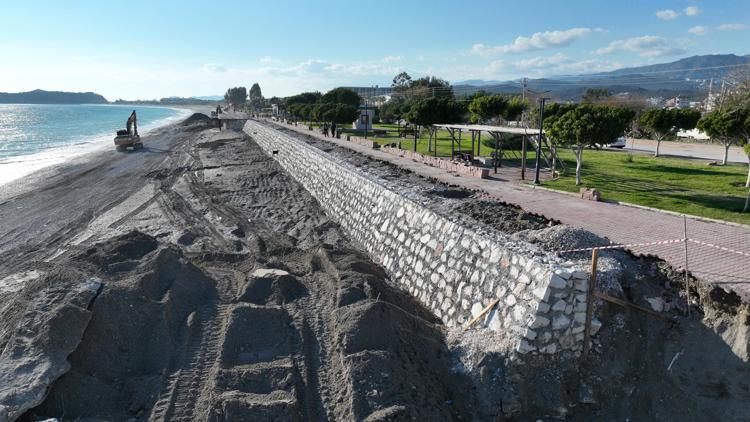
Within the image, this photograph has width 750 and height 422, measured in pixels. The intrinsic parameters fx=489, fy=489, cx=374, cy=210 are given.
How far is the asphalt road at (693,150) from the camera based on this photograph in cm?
2960

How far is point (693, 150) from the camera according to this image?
3422 centimetres

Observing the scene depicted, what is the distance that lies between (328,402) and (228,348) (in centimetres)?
164

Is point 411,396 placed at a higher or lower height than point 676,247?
lower

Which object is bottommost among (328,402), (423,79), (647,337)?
(328,402)

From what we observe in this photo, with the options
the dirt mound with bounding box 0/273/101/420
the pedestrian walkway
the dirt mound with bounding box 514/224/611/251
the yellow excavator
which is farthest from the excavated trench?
the yellow excavator

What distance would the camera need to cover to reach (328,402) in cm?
554

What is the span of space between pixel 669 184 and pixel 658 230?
337 inches

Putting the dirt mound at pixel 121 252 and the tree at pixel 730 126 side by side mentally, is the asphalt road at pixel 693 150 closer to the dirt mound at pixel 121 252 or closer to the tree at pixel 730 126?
the tree at pixel 730 126

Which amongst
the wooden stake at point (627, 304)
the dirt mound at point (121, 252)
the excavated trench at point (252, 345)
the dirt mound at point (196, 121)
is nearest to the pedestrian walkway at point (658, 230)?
the wooden stake at point (627, 304)

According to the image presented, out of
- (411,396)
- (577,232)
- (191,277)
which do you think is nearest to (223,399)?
(411,396)

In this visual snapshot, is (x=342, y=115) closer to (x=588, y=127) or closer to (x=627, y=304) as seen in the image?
(x=588, y=127)

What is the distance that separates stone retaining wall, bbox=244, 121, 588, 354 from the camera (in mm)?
6074

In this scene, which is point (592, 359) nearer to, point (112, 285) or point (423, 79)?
point (112, 285)

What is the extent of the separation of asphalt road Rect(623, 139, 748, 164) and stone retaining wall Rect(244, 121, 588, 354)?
24.9 m
